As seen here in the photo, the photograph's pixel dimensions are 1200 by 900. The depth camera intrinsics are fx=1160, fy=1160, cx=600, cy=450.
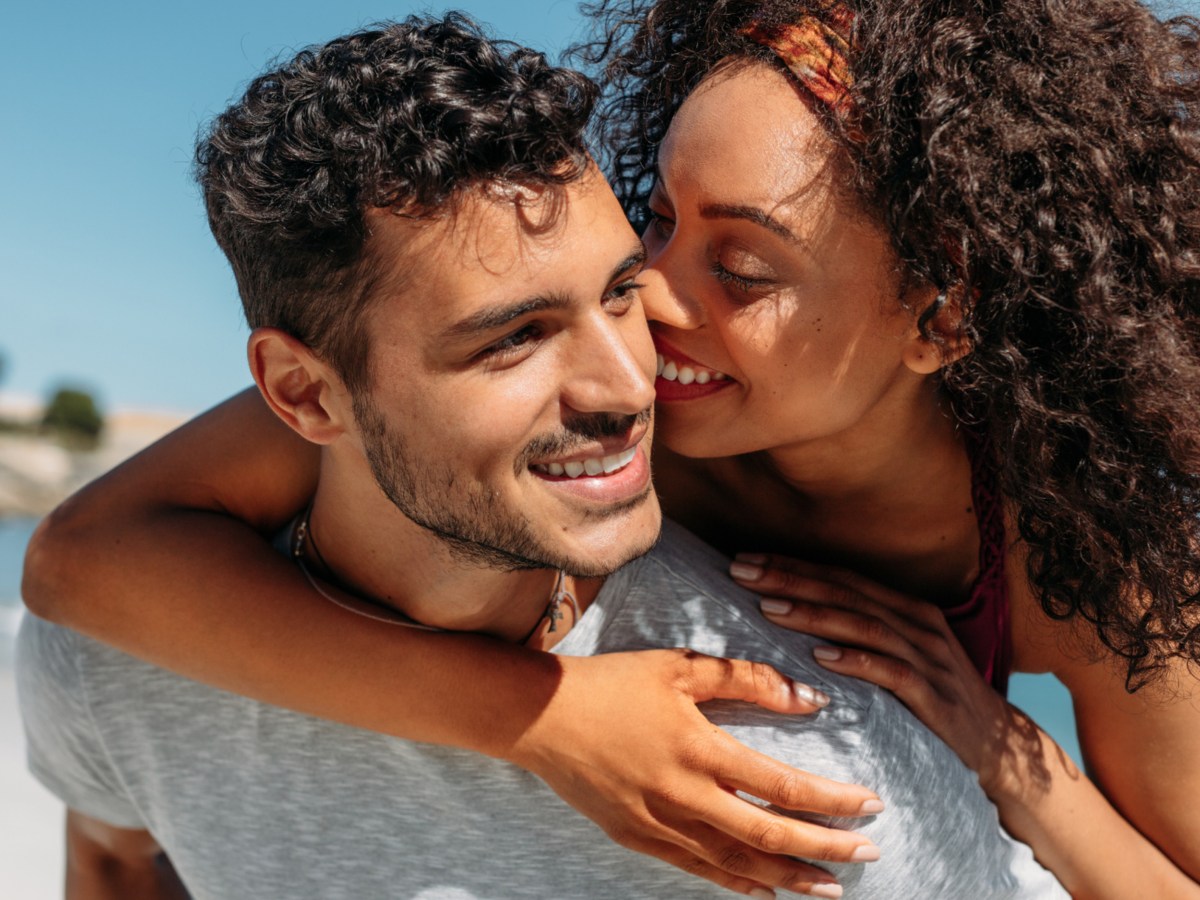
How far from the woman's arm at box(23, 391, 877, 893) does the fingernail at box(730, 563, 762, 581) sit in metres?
0.27

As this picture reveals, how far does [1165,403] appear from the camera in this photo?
2.28 metres

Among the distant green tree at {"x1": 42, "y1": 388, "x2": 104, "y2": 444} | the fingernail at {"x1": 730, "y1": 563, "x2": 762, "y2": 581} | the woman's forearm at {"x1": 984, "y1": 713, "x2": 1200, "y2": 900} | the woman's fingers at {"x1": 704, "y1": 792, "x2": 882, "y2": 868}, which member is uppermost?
the fingernail at {"x1": 730, "y1": 563, "x2": 762, "y2": 581}

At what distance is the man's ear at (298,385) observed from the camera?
2195 millimetres

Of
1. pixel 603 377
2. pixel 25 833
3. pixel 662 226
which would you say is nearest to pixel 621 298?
pixel 603 377

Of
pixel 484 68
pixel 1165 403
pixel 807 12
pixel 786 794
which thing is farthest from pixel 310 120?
pixel 1165 403

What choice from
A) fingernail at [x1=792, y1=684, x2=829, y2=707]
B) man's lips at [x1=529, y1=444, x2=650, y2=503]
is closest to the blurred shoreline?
man's lips at [x1=529, y1=444, x2=650, y2=503]

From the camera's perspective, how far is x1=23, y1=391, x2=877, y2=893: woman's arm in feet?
6.85

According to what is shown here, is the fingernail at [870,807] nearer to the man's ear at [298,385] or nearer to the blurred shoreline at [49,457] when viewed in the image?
the man's ear at [298,385]

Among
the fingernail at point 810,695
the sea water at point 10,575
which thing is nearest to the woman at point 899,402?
the fingernail at point 810,695

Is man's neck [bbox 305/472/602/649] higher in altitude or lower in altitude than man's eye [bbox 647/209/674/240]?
lower

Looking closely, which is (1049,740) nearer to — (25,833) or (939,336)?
(939,336)

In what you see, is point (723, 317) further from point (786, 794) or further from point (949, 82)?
point (786, 794)

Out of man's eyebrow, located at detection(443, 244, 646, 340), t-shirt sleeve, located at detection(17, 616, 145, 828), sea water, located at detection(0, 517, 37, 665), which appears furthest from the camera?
sea water, located at detection(0, 517, 37, 665)

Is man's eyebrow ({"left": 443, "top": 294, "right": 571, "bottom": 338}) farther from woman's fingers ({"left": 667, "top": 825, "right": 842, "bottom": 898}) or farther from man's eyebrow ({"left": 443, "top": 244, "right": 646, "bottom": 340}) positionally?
woman's fingers ({"left": 667, "top": 825, "right": 842, "bottom": 898})
